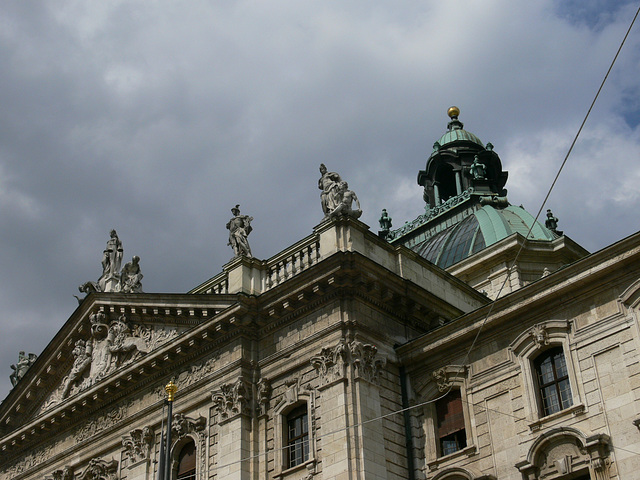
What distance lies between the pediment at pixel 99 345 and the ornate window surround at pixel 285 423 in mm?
3754

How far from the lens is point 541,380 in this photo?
81.6 feet

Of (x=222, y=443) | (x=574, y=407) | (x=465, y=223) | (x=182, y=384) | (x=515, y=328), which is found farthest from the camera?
(x=465, y=223)

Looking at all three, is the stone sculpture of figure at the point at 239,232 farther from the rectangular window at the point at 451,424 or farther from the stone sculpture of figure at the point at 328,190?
the rectangular window at the point at 451,424

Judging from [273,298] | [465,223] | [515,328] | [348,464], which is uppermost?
[465,223]

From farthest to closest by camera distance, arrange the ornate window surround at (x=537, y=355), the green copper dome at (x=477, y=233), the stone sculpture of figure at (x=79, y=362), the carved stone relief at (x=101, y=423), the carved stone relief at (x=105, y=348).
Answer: the green copper dome at (x=477, y=233) → the stone sculpture of figure at (x=79, y=362) → the carved stone relief at (x=105, y=348) → the carved stone relief at (x=101, y=423) → the ornate window surround at (x=537, y=355)

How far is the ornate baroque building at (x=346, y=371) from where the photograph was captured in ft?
77.8

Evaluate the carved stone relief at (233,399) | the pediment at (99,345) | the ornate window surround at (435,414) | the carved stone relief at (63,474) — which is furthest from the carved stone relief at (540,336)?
the carved stone relief at (63,474)

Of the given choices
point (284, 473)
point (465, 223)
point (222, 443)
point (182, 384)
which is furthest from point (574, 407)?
point (465, 223)

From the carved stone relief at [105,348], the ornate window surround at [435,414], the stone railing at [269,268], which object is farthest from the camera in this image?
the carved stone relief at [105,348]

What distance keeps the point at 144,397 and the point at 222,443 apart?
16.8ft

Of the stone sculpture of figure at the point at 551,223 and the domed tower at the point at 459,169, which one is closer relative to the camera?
the stone sculpture of figure at the point at 551,223

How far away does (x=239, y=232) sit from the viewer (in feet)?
104

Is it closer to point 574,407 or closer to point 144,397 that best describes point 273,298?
point 144,397

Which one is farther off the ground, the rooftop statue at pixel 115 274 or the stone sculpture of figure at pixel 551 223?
the stone sculpture of figure at pixel 551 223
